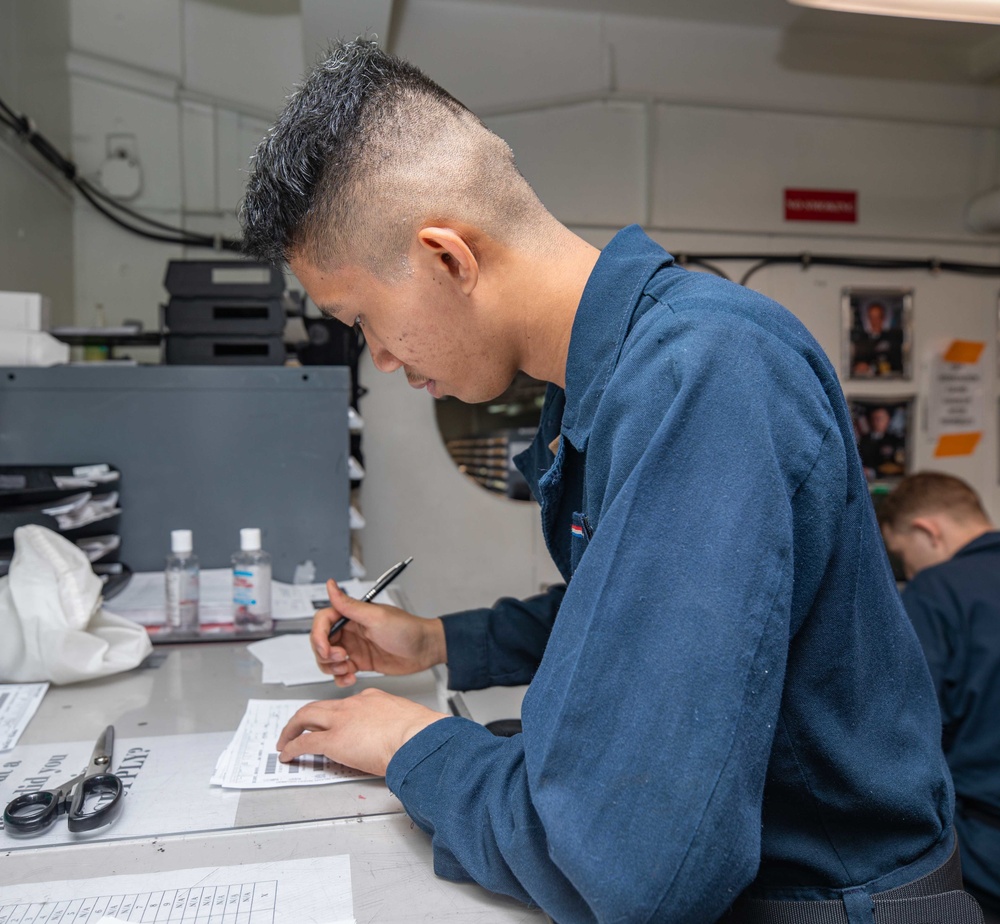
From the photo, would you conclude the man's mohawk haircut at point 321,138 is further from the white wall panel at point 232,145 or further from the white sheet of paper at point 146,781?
the white wall panel at point 232,145

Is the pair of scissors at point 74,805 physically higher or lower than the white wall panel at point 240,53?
lower

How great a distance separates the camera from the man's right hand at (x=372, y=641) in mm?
1030

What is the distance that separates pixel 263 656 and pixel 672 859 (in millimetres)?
905

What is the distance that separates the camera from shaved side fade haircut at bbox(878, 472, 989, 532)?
1.97 meters

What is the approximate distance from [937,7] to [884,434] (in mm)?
1876

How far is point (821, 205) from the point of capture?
10.2 feet

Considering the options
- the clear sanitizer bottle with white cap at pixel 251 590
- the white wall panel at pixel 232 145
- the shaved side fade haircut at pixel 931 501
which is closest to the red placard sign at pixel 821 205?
the shaved side fade haircut at pixel 931 501

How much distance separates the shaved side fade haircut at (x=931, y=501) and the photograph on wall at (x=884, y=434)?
1.08m

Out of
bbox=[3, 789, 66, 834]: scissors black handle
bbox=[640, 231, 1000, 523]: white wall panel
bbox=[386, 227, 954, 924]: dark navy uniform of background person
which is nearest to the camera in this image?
bbox=[386, 227, 954, 924]: dark navy uniform of background person

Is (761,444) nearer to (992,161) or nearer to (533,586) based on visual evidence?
(533,586)

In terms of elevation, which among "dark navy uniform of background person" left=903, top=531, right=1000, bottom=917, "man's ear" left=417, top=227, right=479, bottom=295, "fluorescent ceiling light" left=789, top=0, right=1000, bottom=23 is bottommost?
"dark navy uniform of background person" left=903, top=531, right=1000, bottom=917

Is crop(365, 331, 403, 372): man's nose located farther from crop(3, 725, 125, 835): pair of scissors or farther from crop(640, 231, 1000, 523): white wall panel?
crop(640, 231, 1000, 523): white wall panel

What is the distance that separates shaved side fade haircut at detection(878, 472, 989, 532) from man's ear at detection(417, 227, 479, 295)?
172 cm

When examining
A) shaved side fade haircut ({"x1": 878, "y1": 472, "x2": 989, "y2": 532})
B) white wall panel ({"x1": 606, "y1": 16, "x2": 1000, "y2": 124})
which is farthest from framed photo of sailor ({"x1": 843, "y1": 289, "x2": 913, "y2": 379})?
shaved side fade haircut ({"x1": 878, "y1": 472, "x2": 989, "y2": 532})
